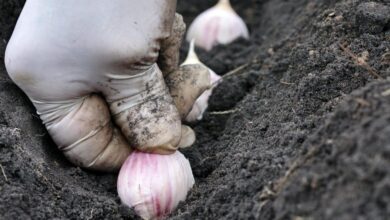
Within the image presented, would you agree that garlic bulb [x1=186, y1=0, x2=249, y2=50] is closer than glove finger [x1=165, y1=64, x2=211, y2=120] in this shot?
No

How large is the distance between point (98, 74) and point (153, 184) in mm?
234

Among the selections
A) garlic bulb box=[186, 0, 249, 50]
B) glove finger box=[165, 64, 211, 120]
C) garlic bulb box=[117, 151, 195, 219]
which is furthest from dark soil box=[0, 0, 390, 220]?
garlic bulb box=[186, 0, 249, 50]

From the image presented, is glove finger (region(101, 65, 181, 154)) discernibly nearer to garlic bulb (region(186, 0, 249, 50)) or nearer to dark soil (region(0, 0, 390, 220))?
dark soil (region(0, 0, 390, 220))

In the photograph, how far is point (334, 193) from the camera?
2.93ft

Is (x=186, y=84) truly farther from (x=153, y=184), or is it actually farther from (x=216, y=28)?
(x=216, y=28)

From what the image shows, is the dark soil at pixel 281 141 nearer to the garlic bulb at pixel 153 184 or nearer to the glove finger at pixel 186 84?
the garlic bulb at pixel 153 184

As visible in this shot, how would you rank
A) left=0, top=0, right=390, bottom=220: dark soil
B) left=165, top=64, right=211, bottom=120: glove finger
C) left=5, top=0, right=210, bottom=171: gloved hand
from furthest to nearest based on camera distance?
1. left=165, top=64, right=211, bottom=120: glove finger
2. left=5, top=0, right=210, bottom=171: gloved hand
3. left=0, top=0, right=390, bottom=220: dark soil

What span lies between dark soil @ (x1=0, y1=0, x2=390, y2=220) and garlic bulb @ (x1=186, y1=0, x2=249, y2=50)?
30 cm

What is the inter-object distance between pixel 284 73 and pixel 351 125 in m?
0.67

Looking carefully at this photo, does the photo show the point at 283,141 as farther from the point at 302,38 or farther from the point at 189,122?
the point at 302,38

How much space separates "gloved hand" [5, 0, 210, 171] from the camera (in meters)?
1.19

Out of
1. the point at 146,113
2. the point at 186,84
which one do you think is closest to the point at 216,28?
the point at 186,84

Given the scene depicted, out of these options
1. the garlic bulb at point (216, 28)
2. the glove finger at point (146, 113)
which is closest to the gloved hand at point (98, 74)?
the glove finger at point (146, 113)

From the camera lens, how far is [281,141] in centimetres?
122
